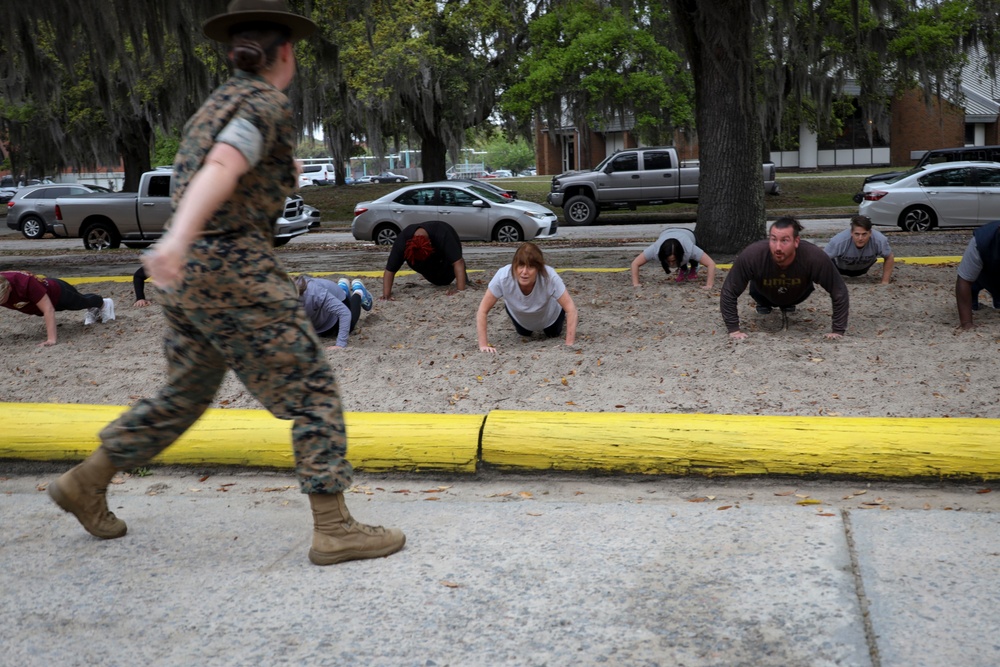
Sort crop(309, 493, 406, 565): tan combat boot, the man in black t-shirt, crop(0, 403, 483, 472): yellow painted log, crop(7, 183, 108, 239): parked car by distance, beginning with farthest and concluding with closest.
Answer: crop(7, 183, 108, 239): parked car
the man in black t-shirt
crop(0, 403, 483, 472): yellow painted log
crop(309, 493, 406, 565): tan combat boot

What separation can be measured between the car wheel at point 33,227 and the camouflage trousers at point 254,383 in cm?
2681

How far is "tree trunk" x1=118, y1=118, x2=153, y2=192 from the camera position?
3080cm

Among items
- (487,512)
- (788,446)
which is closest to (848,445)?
(788,446)

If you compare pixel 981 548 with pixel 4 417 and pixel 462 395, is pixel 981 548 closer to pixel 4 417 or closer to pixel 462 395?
pixel 462 395

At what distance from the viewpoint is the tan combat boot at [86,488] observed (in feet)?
12.2

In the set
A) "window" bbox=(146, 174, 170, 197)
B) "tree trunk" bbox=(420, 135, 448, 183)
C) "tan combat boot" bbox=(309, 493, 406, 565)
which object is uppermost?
"tree trunk" bbox=(420, 135, 448, 183)

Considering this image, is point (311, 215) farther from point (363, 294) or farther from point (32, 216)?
point (363, 294)

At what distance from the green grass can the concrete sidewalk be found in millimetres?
22771

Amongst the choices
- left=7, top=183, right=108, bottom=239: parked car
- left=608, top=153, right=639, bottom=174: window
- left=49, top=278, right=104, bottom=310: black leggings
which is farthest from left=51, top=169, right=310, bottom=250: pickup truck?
left=49, top=278, right=104, bottom=310: black leggings

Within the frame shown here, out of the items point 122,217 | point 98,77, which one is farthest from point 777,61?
point 98,77

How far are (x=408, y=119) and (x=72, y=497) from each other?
28.5m

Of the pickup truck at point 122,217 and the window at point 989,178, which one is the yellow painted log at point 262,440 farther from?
the window at point 989,178

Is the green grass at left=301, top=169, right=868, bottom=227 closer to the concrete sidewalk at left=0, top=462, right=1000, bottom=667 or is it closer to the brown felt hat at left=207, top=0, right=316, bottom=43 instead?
the concrete sidewalk at left=0, top=462, right=1000, bottom=667

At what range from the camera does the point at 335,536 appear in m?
3.63
